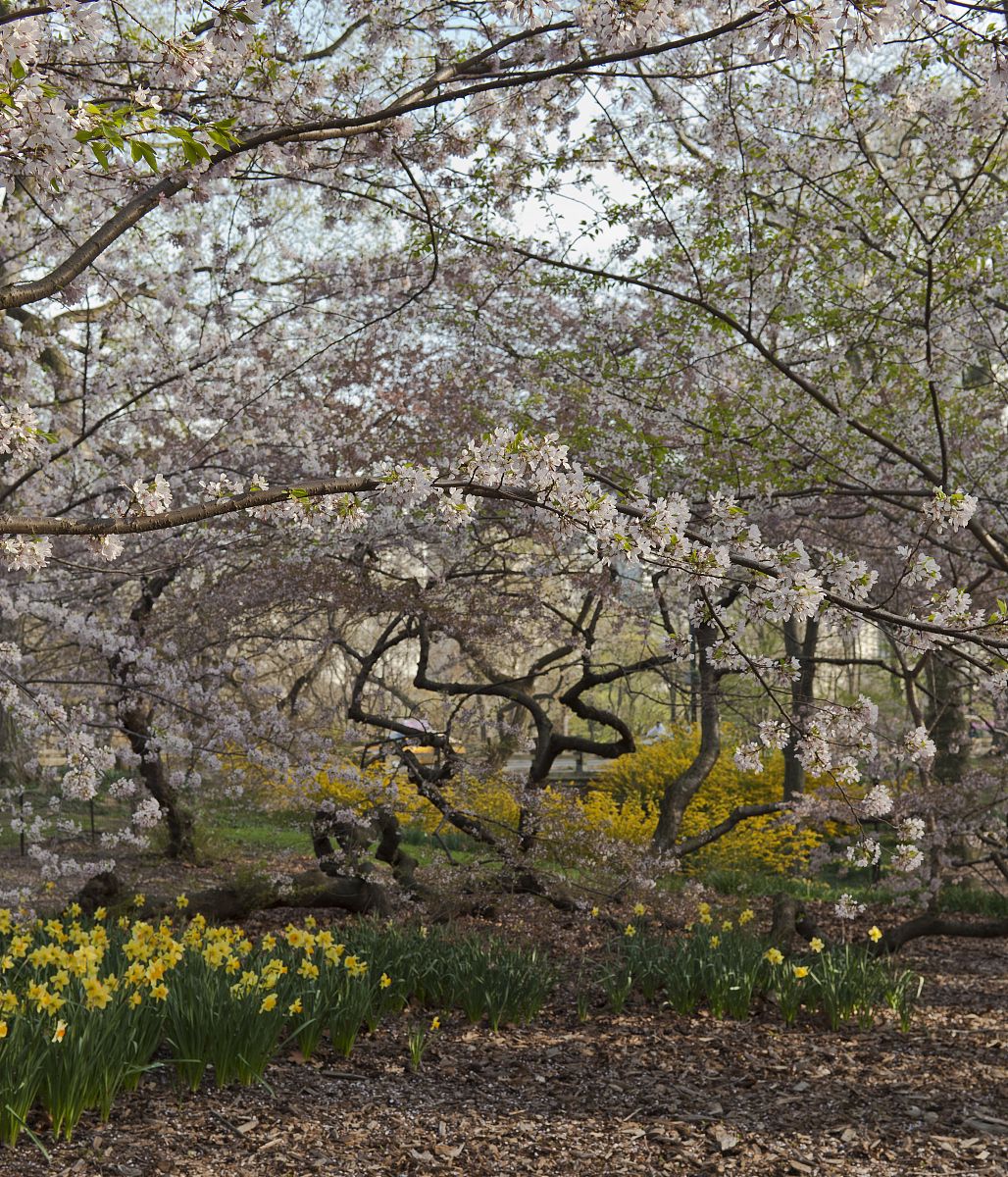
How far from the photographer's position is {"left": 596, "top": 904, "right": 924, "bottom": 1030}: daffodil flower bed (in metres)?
4.91

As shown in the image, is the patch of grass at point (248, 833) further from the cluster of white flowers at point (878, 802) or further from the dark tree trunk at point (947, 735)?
the cluster of white flowers at point (878, 802)

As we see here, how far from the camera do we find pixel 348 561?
7.29 m

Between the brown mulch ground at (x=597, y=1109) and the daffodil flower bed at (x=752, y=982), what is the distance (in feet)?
0.36

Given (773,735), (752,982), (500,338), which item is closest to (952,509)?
(773,735)

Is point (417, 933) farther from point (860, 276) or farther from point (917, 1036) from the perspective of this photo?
point (860, 276)

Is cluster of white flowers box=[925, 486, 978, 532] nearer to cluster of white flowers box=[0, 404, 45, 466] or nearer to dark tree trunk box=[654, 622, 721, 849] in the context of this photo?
cluster of white flowers box=[0, 404, 45, 466]

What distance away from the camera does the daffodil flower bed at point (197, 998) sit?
10.5ft

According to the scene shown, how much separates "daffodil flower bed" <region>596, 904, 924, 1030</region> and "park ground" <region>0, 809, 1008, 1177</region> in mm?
101

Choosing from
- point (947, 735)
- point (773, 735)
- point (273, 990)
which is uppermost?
point (947, 735)

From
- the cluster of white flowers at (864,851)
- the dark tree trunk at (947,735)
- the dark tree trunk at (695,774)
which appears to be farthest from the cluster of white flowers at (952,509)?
the dark tree trunk at (947,735)

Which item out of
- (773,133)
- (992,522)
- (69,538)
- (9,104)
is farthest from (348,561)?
(9,104)

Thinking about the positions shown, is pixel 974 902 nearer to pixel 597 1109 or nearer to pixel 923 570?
pixel 597 1109

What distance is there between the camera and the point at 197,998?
12.0 feet

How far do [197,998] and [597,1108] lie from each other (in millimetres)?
1534
